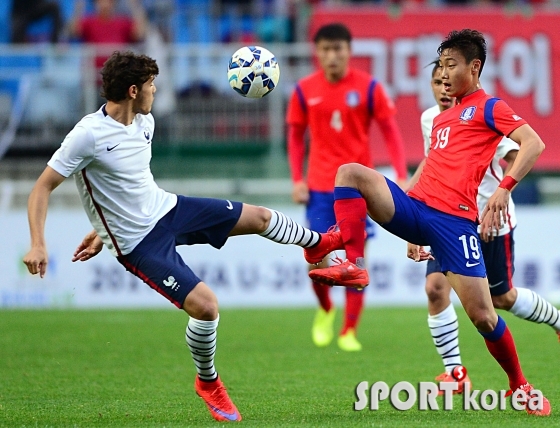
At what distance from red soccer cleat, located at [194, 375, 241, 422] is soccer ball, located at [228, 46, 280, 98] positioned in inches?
83.8

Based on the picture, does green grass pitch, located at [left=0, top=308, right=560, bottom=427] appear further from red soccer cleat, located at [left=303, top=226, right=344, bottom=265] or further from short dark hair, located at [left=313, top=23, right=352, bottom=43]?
short dark hair, located at [left=313, top=23, right=352, bottom=43]

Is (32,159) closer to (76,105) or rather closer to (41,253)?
(76,105)

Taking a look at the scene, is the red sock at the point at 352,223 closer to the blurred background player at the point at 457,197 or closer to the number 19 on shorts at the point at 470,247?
the blurred background player at the point at 457,197

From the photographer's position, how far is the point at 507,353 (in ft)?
20.8

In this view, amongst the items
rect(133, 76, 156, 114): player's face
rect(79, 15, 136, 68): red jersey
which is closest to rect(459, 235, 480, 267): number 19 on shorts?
rect(133, 76, 156, 114): player's face

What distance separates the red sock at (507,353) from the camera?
6297mm

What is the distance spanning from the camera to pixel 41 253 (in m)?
5.70

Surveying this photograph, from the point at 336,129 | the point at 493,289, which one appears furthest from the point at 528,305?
the point at 336,129

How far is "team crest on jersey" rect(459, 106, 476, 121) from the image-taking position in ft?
20.7

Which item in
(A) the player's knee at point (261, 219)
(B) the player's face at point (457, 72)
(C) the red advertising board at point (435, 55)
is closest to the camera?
(B) the player's face at point (457, 72)

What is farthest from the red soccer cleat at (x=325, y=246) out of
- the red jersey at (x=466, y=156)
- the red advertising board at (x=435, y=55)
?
the red advertising board at (x=435, y=55)

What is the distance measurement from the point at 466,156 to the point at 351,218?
2.76ft

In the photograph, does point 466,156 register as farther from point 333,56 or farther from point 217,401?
point 333,56

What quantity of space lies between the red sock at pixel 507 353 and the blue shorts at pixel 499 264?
0.98 metres
